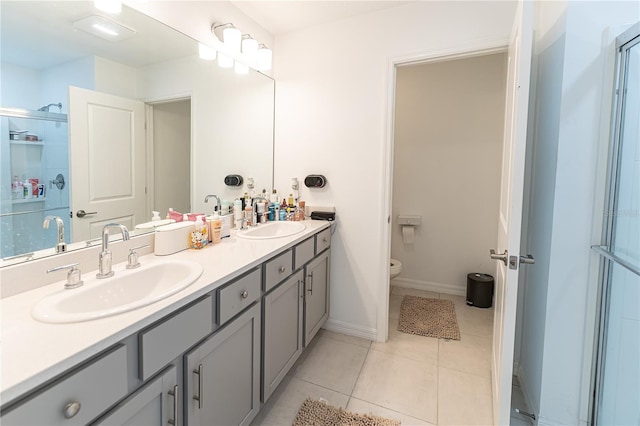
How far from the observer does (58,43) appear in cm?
120

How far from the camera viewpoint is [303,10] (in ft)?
7.09

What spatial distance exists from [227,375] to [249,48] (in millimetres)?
1975

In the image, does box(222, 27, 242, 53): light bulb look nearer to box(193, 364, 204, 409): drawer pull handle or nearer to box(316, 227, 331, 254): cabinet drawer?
box(316, 227, 331, 254): cabinet drawer

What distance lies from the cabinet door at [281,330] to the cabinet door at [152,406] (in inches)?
21.8

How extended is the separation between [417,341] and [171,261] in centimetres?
184

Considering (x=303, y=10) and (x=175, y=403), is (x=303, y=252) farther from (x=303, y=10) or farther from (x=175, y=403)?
(x=303, y=10)

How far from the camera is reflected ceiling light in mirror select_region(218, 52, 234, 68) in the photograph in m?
2.03

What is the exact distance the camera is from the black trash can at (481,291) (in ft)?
9.37

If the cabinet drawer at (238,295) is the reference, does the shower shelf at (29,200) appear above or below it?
above

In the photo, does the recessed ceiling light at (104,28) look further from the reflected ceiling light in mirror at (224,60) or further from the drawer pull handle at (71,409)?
the drawer pull handle at (71,409)

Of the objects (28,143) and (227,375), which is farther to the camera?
(227,375)

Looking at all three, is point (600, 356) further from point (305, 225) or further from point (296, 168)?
point (296, 168)

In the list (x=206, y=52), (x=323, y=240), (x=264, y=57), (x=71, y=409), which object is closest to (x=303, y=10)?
(x=264, y=57)

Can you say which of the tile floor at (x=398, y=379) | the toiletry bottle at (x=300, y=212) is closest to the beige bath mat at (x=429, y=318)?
the tile floor at (x=398, y=379)
